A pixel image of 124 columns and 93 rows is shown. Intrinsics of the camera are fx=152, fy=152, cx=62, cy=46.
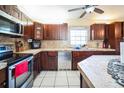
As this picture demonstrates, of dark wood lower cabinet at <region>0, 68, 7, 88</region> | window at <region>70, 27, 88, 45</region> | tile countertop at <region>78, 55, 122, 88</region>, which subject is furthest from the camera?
window at <region>70, 27, 88, 45</region>

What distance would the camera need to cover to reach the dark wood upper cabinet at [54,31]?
5.84 metres

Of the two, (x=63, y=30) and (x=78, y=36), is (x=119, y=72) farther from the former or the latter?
(x=78, y=36)

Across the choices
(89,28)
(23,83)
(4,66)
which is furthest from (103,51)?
(4,66)

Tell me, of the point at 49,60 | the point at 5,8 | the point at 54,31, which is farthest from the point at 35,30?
the point at 5,8

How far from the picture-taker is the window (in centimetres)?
629

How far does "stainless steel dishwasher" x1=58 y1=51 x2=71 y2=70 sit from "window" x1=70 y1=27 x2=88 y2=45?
106 cm

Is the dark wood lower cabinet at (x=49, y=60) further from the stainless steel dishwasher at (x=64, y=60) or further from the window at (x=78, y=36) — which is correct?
the window at (x=78, y=36)

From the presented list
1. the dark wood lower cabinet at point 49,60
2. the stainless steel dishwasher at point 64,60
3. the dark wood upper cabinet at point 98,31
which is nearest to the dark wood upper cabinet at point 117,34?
the dark wood upper cabinet at point 98,31

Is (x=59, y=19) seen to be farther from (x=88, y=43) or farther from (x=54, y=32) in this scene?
(x=88, y=43)

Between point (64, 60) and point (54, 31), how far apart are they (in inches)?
48.0

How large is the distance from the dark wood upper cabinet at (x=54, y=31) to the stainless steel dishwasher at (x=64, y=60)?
2.60 feet

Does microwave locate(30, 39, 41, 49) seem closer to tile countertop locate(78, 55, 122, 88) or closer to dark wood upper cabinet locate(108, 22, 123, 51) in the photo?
dark wood upper cabinet locate(108, 22, 123, 51)

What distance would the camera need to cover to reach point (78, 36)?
251 inches

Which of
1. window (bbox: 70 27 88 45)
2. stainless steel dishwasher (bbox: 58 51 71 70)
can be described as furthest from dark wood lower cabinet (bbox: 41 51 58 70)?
window (bbox: 70 27 88 45)
